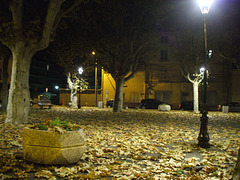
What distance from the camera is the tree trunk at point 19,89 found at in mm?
13055

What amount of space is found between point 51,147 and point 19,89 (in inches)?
350

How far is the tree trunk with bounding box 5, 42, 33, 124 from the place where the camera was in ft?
42.8

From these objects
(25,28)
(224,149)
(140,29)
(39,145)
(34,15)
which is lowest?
(224,149)

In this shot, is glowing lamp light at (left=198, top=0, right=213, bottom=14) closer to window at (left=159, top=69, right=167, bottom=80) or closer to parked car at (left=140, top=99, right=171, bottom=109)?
parked car at (left=140, top=99, right=171, bottom=109)

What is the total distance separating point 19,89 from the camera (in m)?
13.2

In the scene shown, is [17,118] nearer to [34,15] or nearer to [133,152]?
[34,15]

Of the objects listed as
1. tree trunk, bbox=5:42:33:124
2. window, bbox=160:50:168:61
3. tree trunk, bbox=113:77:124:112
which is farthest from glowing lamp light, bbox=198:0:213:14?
window, bbox=160:50:168:61

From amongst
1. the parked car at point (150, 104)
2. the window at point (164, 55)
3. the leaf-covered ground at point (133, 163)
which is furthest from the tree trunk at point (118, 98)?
the window at point (164, 55)

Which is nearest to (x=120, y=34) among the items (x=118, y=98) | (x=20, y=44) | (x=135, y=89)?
(x=118, y=98)

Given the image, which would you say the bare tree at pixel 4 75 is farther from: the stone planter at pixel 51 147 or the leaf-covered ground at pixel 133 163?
the stone planter at pixel 51 147

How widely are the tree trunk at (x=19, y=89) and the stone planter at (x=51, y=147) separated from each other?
8244mm

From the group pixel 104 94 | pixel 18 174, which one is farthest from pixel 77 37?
pixel 18 174

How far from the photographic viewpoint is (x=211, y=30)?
96.5 ft

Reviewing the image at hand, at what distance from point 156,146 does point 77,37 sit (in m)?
20.0
